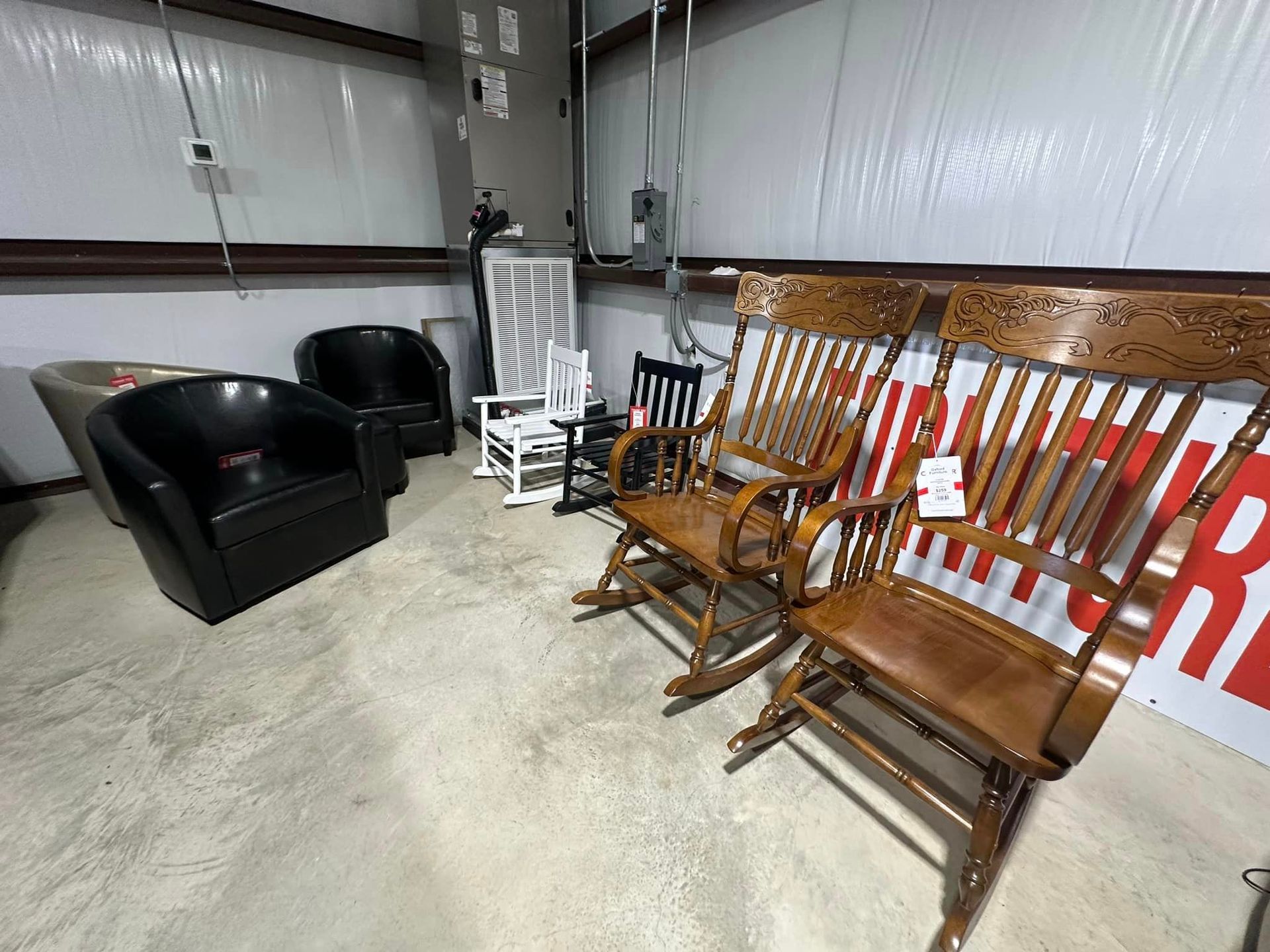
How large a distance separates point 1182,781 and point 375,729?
2197mm

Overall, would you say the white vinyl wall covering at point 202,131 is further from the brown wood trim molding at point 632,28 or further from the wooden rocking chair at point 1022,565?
the wooden rocking chair at point 1022,565

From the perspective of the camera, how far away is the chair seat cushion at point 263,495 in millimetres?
1743

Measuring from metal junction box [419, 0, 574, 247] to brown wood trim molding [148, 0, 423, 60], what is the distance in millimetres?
172

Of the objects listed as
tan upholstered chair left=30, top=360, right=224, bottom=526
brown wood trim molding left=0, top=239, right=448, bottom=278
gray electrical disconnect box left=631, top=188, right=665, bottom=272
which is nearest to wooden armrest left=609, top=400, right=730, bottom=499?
gray electrical disconnect box left=631, top=188, right=665, bottom=272

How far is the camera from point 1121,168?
4.58 ft

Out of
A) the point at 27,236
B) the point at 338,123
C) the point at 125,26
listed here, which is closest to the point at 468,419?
the point at 338,123

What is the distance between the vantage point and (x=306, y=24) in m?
2.73

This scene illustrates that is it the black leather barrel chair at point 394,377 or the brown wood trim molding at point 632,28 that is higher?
the brown wood trim molding at point 632,28

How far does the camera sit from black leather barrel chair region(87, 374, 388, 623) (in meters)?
1.64

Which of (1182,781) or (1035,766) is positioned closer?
(1035,766)

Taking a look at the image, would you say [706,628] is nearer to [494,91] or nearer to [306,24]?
[494,91]

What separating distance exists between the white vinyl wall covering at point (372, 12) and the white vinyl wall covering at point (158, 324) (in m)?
1.37

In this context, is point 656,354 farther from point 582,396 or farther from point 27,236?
point 27,236

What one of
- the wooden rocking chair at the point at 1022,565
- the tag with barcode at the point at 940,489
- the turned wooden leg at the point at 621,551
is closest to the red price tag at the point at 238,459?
the turned wooden leg at the point at 621,551
